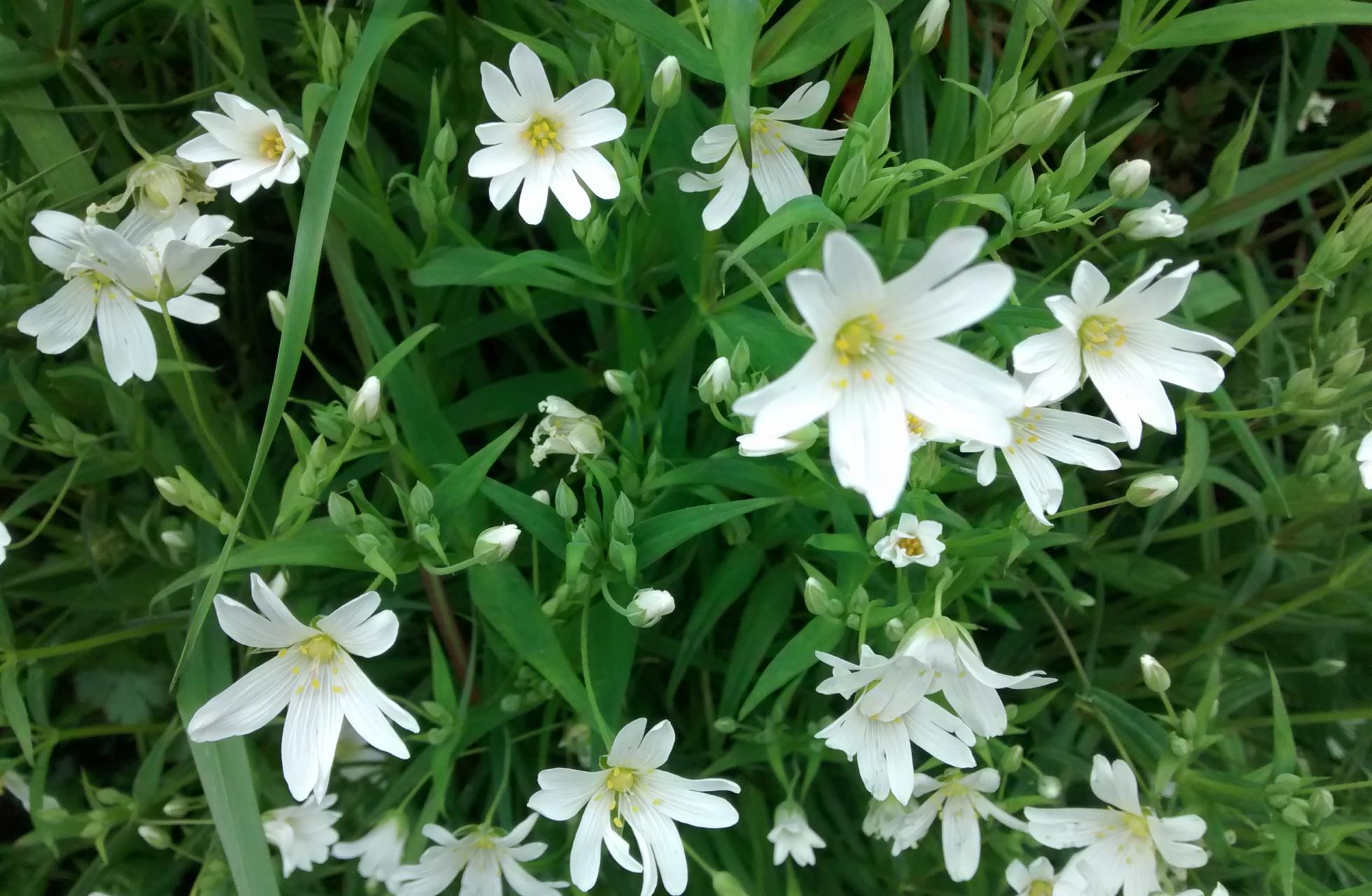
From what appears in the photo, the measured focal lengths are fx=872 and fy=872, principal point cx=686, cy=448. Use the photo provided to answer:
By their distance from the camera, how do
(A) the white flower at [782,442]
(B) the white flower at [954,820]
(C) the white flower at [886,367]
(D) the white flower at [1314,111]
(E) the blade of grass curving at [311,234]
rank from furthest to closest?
1. (D) the white flower at [1314,111]
2. (B) the white flower at [954,820]
3. (E) the blade of grass curving at [311,234]
4. (A) the white flower at [782,442]
5. (C) the white flower at [886,367]

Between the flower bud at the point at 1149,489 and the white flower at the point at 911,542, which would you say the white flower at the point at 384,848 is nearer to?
the white flower at the point at 911,542

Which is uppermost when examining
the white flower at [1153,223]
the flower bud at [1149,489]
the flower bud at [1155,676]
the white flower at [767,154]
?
the white flower at [767,154]

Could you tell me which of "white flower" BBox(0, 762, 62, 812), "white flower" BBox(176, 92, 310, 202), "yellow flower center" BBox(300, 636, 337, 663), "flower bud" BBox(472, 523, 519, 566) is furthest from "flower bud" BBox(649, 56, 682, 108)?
"white flower" BBox(0, 762, 62, 812)

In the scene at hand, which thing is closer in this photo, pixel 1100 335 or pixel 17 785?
pixel 1100 335

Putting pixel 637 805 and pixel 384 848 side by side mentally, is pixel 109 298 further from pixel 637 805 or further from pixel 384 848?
pixel 637 805

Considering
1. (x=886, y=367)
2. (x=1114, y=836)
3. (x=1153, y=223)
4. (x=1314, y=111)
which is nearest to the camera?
(x=886, y=367)

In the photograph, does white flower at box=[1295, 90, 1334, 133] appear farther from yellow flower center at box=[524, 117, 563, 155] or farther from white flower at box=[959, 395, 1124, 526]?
yellow flower center at box=[524, 117, 563, 155]

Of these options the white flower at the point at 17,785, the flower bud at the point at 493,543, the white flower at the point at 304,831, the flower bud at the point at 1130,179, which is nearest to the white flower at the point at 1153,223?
the flower bud at the point at 1130,179

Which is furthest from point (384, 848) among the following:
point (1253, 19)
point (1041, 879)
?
point (1253, 19)
